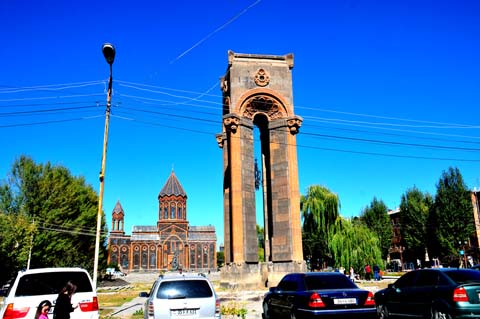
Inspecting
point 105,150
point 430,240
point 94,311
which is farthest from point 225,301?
point 430,240

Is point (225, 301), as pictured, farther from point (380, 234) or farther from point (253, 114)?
point (380, 234)

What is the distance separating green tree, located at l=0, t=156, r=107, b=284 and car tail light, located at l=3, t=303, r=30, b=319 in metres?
27.4

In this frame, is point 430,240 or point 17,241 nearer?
point 17,241

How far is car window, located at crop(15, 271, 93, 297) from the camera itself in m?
8.60

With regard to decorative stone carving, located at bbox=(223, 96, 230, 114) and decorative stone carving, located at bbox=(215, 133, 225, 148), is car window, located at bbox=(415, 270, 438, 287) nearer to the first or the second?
decorative stone carving, located at bbox=(223, 96, 230, 114)

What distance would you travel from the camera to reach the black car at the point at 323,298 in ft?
27.8

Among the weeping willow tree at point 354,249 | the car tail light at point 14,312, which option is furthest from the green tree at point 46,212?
the car tail light at point 14,312

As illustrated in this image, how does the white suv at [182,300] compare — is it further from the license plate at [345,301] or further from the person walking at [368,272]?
the person walking at [368,272]

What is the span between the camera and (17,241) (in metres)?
31.3

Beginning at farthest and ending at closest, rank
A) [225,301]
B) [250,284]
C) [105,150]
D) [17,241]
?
[17,241] → [250,284] → [225,301] → [105,150]

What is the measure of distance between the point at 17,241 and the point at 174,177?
6670cm

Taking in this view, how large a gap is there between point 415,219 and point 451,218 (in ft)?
23.1

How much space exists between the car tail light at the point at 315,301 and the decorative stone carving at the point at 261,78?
18.7 m

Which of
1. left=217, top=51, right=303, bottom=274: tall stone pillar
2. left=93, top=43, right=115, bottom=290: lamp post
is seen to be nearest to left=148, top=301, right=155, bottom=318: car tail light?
left=93, top=43, right=115, bottom=290: lamp post
